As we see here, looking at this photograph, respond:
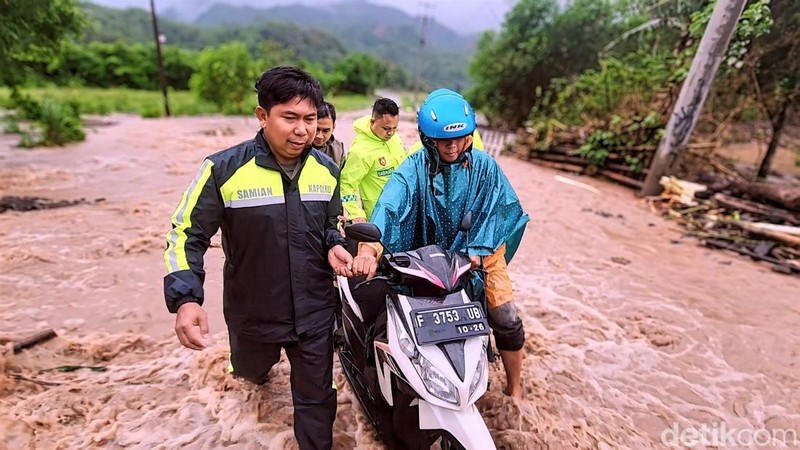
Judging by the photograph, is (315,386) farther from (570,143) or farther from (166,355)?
(570,143)

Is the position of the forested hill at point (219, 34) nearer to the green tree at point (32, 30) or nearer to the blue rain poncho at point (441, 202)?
the green tree at point (32, 30)

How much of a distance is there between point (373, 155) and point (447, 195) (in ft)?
4.03

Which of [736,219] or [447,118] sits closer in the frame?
[447,118]

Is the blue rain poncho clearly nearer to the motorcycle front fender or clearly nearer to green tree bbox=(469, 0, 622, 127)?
the motorcycle front fender

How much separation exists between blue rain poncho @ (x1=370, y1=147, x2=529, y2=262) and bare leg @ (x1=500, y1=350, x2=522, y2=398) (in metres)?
0.83

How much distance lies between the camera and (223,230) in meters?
2.14

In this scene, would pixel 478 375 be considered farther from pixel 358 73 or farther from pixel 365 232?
pixel 358 73

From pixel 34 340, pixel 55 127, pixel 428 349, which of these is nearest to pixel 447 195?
pixel 428 349

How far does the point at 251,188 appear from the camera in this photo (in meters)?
2.00

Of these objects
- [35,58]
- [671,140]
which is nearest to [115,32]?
[35,58]

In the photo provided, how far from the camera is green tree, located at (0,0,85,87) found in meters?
7.35

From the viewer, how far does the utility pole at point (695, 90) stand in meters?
7.65

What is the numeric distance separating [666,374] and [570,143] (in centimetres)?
1030

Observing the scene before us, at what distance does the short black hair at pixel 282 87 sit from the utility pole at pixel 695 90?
8.39 meters
